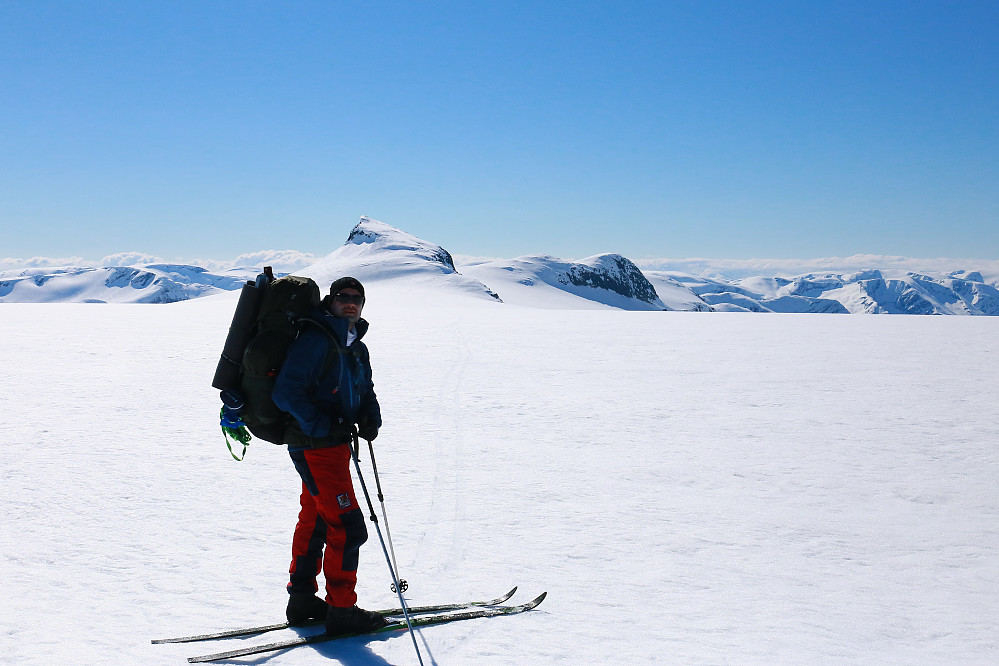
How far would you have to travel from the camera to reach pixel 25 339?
699 inches

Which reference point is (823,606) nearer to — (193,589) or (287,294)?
(287,294)

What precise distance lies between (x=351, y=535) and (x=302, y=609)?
844 mm

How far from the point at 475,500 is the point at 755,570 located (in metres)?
3.12

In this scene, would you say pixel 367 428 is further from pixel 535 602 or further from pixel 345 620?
pixel 535 602

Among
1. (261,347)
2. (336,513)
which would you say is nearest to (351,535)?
(336,513)

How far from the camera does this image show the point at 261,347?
151 inches

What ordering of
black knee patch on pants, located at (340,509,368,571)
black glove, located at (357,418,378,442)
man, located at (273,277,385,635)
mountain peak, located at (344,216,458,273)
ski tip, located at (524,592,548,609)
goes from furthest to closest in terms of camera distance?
mountain peak, located at (344,216,458,273) < ski tip, located at (524,592,548,609) < black glove, located at (357,418,378,442) < black knee patch on pants, located at (340,509,368,571) < man, located at (273,277,385,635)

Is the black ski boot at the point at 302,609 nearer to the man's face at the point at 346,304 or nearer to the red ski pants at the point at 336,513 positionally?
the red ski pants at the point at 336,513

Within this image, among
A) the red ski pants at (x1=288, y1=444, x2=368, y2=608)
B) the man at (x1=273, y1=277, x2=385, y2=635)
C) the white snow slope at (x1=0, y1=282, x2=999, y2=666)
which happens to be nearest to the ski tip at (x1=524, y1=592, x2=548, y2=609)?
the white snow slope at (x1=0, y1=282, x2=999, y2=666)

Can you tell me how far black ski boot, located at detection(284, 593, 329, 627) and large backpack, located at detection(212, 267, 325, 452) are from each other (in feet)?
4.33

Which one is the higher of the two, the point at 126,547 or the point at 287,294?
the point at 287,294

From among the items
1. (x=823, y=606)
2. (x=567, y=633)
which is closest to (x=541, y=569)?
(x=567, y=633)

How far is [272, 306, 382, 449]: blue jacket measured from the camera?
12.6 ft

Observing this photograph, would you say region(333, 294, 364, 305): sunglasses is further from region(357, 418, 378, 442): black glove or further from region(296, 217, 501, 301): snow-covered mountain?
region(296, 217, 501, 301): snow-covered mountain
